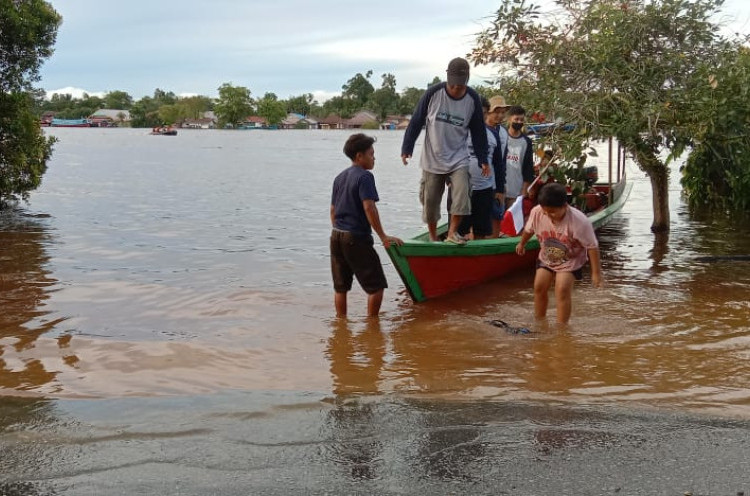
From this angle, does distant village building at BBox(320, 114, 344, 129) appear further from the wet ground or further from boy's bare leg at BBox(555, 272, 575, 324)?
the wet ground

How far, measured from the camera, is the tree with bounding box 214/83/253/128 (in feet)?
534

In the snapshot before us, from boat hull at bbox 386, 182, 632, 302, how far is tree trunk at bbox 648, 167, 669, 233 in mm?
4175

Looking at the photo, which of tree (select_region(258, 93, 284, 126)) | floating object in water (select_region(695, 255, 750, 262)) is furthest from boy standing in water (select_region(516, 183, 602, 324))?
tree (select_region(258, 93, 284, 126))

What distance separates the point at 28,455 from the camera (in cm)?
408

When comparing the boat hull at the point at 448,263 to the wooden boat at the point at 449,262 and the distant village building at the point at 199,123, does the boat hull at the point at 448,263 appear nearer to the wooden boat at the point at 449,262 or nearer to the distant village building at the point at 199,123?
the wooden boat at the point at 449,262

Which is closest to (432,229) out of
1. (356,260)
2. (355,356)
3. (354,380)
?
(356,260)

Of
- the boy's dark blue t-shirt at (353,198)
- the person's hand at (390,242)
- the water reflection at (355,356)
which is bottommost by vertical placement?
the water reflection at (355,356)

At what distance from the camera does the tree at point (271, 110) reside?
552 ft

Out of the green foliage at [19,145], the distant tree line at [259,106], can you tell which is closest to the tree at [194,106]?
the distant tree line at [259,106]

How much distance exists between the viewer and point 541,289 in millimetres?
6828

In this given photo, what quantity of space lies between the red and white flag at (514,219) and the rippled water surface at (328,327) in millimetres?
678

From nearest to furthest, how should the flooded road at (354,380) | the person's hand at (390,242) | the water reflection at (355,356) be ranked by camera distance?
the flooded road at (354,380), the water reflection at (355,356), the person's hand at (390,242)

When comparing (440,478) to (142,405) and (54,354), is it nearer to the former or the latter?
(142,405)

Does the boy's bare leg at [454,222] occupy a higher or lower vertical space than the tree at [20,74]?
lower
